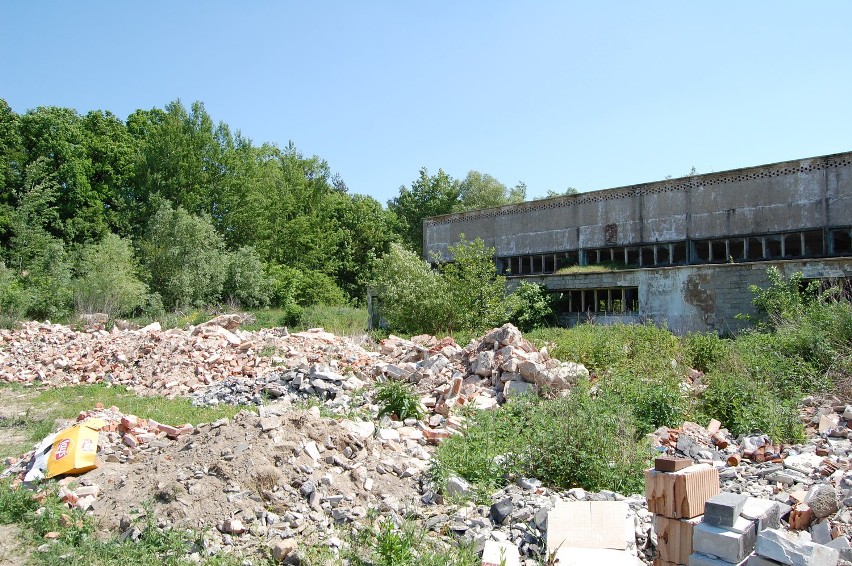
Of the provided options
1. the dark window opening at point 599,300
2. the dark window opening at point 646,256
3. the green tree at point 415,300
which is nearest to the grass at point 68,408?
the green tree at point 415,300

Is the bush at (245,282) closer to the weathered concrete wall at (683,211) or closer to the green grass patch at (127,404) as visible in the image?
the weathered concrete wall at (683,211)

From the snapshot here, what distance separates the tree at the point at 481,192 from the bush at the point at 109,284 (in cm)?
2416

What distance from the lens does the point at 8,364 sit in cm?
1738

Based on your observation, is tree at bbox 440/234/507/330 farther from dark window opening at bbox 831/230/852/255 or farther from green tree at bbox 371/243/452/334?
dark window opening at bbox 831/230/852/255

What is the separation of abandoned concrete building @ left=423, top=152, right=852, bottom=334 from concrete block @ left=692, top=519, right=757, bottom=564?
16.9m

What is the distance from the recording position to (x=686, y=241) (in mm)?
26141

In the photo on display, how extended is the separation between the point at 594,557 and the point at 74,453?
6.01 metres

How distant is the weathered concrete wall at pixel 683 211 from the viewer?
22953 millimetres

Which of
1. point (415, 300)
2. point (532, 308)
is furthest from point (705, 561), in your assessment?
point (532, 308)

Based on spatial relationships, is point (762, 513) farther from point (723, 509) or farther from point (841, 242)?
point (841, 242)

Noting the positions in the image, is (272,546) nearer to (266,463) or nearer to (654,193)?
(266,463)

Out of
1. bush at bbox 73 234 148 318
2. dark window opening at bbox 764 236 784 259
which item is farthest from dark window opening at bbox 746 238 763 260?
bush at bbox 73 234 148 318

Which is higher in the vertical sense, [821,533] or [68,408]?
[821,533]

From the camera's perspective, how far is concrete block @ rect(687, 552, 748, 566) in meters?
3.86
